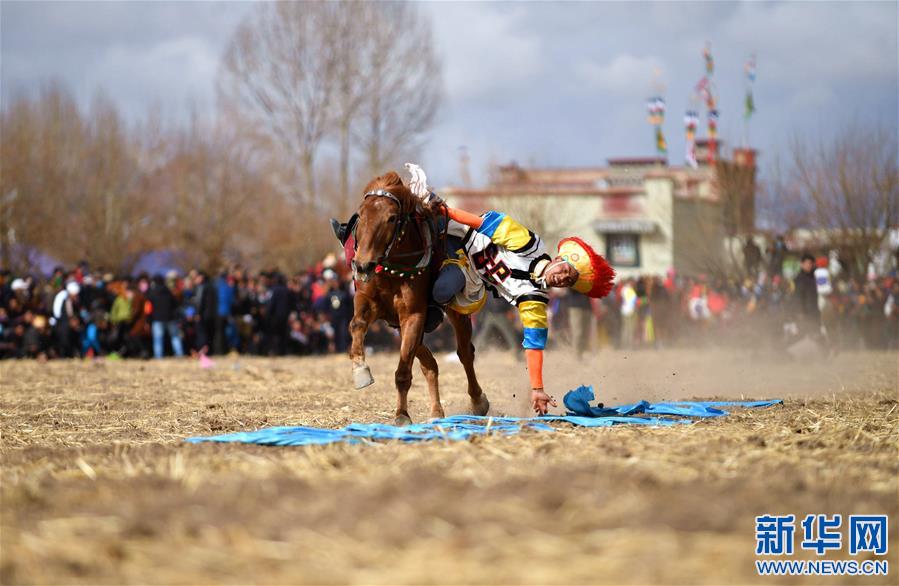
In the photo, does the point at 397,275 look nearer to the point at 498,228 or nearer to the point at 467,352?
the point at 498,228

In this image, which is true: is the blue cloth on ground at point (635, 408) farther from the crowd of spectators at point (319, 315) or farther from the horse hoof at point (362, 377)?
the crowd of spectators at point (319, 315)

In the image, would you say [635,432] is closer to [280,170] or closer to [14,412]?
[14,412]

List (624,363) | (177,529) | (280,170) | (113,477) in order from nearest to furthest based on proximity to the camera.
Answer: (177,529) < (113,477) < (624,363) < (280,170)

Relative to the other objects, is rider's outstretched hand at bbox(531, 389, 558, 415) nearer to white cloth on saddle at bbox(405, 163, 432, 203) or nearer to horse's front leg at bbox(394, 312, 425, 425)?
horse's front leg at bbox(394, 312, 425, 425)

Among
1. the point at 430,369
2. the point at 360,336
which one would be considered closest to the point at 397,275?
the point at 360,336

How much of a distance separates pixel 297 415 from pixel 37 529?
18.6 ft

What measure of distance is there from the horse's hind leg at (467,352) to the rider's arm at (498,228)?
760 mm

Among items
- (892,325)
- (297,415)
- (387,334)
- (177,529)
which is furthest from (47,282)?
(177,529)

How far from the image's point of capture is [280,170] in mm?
48781

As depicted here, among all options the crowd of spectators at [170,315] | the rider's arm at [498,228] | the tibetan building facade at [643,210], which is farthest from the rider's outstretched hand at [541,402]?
the tibetan building facade at [643,210]

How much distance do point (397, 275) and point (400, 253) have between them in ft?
0.60

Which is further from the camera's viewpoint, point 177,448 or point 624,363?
point 624,363

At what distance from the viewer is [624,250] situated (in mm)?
50406

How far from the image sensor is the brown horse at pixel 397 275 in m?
8.95
